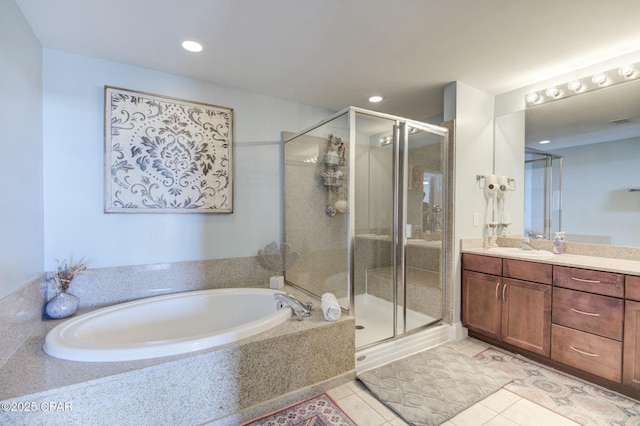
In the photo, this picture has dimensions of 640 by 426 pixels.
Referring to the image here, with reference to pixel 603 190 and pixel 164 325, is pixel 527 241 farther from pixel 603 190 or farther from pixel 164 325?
pixel 164 325

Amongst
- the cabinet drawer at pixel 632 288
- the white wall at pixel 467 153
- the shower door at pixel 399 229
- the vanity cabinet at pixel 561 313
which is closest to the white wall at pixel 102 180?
the shower door at pixel 399 229

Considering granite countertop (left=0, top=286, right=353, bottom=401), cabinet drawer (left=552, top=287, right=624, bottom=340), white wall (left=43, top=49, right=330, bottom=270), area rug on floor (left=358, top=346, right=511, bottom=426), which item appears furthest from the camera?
white wall (left=43, top=49, right=330, bottom=270)

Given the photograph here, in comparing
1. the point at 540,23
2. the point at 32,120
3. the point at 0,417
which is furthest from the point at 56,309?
the point at 540,23

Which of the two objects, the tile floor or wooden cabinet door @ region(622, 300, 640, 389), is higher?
wooden cabinet door @ region(622, 300, 640, 389)

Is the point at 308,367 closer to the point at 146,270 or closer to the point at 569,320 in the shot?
the point at 146,270

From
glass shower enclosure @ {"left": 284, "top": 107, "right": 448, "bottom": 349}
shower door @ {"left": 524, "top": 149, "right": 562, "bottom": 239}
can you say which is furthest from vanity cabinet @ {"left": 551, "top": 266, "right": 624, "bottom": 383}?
glass shower enclosure @ {"left": 284, "top": 107, "right": 448, "bottom": 349}

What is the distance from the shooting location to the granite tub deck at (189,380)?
1226 mm

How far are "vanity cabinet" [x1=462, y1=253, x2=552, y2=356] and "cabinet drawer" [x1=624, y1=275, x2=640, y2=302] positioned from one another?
0.40 meters

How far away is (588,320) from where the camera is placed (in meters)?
1.94

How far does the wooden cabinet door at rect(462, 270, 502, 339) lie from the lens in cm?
246

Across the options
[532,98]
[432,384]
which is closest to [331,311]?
[432,384]

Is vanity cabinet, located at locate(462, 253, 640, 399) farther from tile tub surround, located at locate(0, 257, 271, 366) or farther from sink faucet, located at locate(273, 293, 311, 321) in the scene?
tile tub surround, located at locate(0, 257, 271, 366)

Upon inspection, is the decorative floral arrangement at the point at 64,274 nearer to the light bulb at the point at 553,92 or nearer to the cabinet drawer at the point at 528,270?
the cabinet drawer at the point at 528,270

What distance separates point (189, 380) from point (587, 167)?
3.22m
